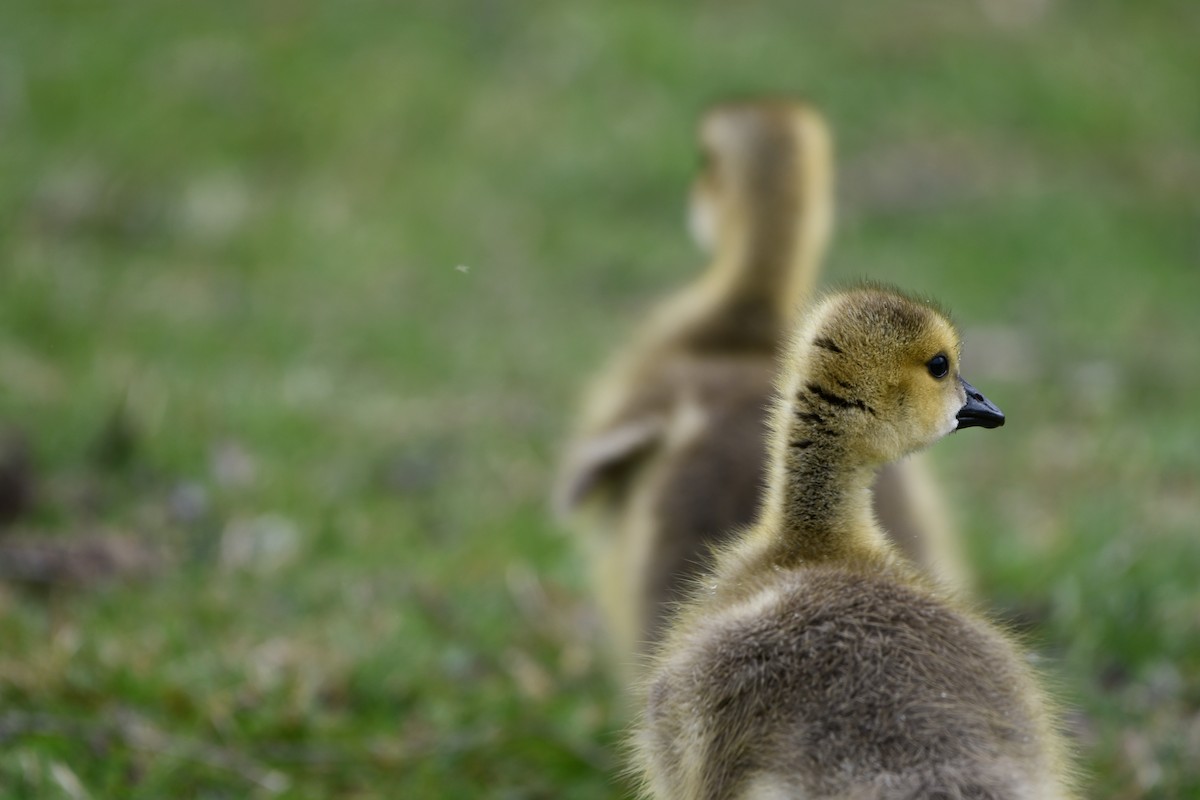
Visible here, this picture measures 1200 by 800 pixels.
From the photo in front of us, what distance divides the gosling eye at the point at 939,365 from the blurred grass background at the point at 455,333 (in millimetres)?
1149

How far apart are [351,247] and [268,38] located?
2.47 meters

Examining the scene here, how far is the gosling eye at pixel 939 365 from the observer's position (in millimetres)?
2738

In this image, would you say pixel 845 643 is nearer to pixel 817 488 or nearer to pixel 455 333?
pixel 817 488

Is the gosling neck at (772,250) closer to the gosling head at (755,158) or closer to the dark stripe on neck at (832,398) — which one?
the gosling head at (755,158)

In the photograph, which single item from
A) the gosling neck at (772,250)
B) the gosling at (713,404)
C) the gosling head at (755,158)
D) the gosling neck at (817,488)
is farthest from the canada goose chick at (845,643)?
the gosling head at (755,158)

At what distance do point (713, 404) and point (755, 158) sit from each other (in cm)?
107

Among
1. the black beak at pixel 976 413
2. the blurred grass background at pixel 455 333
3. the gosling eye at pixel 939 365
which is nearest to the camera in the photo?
the gosling eye at pixel 939 365

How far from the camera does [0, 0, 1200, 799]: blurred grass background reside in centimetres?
359

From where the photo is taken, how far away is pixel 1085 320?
7387 mm

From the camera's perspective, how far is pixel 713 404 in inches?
144

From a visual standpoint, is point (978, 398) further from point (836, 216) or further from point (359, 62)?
point (359, 62)

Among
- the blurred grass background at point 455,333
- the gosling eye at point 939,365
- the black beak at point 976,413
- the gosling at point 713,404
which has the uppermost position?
the gosling eye at point 939,365

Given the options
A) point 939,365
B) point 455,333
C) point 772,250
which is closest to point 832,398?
point 939,365

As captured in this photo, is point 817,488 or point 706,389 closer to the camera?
point 817,488
